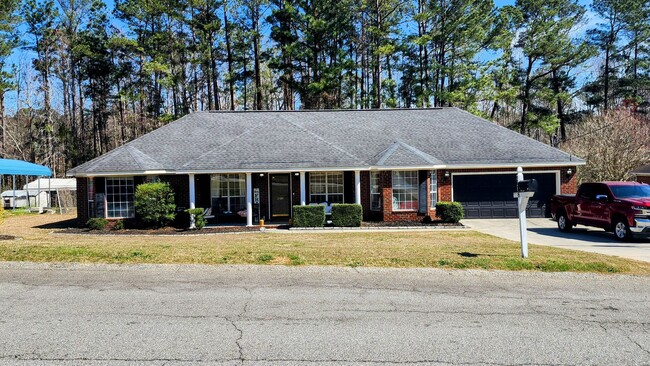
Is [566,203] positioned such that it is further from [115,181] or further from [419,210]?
[115,181]

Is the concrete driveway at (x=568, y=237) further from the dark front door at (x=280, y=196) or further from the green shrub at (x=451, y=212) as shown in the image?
the dark front door at (x=280, y=196)

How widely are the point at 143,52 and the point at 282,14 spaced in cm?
1214

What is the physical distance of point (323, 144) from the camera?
69.6ft

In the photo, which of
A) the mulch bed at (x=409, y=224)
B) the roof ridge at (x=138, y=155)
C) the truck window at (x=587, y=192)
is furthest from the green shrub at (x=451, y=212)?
the roof ridge at (x=138, y=155)

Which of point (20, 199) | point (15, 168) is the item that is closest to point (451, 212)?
point (15, 168)

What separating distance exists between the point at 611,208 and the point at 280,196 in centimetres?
1309

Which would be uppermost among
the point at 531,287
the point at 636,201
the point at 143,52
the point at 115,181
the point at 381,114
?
the point at 143,52

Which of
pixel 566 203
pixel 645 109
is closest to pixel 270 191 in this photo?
pixel 566 203

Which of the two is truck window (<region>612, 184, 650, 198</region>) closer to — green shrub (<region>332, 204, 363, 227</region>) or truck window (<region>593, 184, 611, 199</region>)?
truck window (<region>593, 184, 611, 199</region>)

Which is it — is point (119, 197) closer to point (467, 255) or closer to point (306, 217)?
point (306, 217)

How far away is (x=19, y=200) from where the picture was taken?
1296 inches

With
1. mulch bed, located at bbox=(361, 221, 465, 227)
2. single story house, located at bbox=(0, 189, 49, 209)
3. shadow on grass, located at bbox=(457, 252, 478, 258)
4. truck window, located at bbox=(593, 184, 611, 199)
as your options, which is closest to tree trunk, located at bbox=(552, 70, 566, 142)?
truck window, located at bbox=(593, 184, 611, 199)

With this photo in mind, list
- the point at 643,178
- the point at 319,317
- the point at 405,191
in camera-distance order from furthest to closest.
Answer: the point at 643,178 → the point at 405,191 → the point at 319,317

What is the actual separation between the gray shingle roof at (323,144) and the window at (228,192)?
1.03 metres
